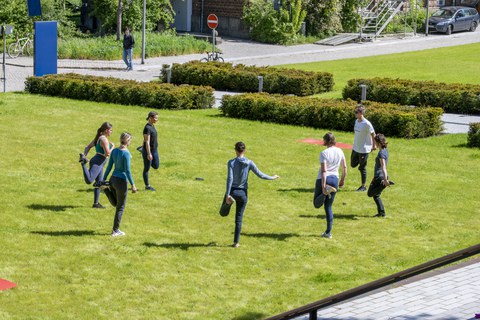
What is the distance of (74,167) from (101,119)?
257 inches

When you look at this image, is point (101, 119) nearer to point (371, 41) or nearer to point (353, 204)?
point (353, 204)

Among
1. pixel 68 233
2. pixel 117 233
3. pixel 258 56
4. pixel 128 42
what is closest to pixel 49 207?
pixel 68 233

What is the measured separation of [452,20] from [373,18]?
5189mm

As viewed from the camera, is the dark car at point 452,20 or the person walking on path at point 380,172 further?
the dark car at point 452,20

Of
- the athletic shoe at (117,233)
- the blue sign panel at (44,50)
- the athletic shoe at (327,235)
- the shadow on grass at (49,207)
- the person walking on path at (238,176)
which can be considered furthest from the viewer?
the blue sign panel at (44,50)

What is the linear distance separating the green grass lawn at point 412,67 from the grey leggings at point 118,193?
1892 cm

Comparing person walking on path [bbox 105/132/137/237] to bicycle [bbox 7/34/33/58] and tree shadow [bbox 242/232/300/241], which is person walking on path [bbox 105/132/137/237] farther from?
bicycle [bbox 7/34/33/58]

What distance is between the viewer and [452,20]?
5403 centimetres

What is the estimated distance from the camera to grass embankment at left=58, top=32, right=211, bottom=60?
42156 millimetres

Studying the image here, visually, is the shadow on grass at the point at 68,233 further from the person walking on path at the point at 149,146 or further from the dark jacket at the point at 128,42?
the dark jacket at the point at 128,42

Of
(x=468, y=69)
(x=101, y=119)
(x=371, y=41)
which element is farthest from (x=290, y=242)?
(x=371, y=41)

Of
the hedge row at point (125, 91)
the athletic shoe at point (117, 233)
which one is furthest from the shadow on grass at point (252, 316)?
the hedge row at point (125, 91)

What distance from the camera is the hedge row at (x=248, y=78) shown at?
33.0m

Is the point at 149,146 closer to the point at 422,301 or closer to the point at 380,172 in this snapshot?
the point at 380,172
